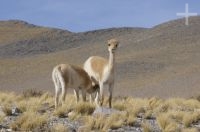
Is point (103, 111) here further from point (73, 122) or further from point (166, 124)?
point (166, 124)

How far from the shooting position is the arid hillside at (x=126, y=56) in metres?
42.4

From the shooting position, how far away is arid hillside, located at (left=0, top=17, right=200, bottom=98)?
139 feet


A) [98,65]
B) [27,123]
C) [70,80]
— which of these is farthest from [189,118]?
[27,123]

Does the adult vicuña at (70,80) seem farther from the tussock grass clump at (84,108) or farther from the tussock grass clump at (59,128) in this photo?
the tussock grass clump at (59,128)

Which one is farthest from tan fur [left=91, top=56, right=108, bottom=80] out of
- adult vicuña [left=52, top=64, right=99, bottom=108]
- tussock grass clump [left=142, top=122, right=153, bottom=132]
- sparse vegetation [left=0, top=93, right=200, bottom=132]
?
tussock grass clump [left=142, top=122, right=153, bottom=132]

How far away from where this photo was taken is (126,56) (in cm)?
5506

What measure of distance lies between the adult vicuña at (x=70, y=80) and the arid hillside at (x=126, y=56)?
708 inches

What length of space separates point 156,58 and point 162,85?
10.8m

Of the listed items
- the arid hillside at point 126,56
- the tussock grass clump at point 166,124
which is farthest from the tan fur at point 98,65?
the arid hillside at point 126,56

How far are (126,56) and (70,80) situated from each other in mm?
37206

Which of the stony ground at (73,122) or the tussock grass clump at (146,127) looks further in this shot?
the tussock grass clump at (146,127)

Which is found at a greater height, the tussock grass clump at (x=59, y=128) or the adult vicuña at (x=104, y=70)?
A: the adult vicuña at (x=104, y=70)

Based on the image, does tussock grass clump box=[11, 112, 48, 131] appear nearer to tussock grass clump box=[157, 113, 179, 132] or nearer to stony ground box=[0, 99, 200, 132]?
stony ground box=[0, 99, 200, 132]

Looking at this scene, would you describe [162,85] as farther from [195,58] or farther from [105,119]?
[105,119]
